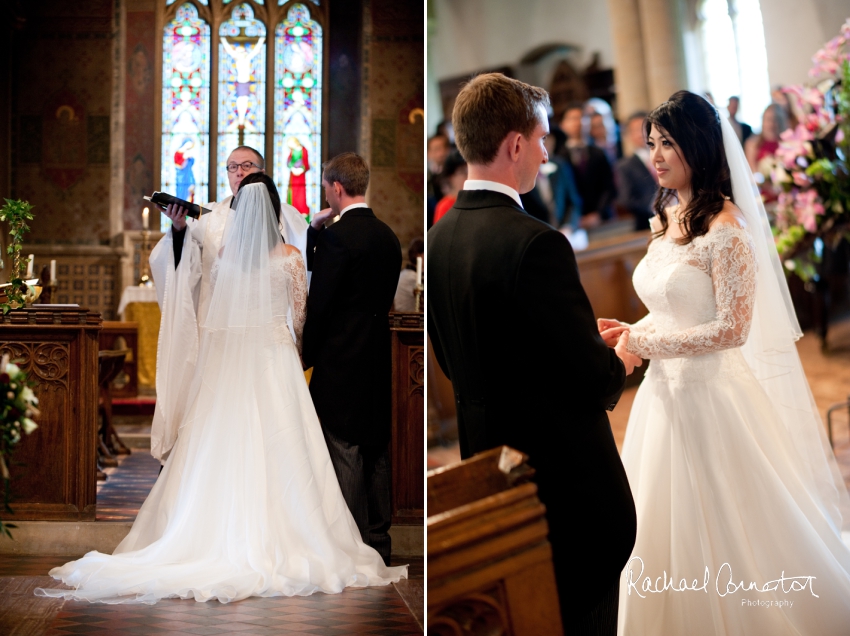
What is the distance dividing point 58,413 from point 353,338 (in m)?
1.35

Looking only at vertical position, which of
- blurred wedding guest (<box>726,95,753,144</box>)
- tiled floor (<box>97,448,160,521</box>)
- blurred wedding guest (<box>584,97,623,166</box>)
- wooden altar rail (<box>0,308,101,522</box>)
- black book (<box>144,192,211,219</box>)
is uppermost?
blurred wedding guest (<box>584,97,623,166</box>)

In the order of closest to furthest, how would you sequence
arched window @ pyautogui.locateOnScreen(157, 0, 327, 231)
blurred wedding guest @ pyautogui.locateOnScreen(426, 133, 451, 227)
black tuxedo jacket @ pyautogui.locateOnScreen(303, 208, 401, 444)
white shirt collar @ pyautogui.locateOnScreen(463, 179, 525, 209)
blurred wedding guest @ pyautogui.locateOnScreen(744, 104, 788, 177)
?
white shirt collar @ pyautogui.locateOnScreen(463, 179, 525, 209)
black tuxedo jacket @ pyautogui.locateOnScreen(303, 208, 401, 444)
blurred wedding guest @ pyautogui.locateOnScreen(426, 133, 451, 227)
blurred wedding guest @ pyautogui.locateOnScreen(744, 104, 788, 177)
arched window @ pyautogui.locateOnScreen(157, 0, 327, 231)

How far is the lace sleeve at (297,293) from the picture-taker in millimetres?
3467

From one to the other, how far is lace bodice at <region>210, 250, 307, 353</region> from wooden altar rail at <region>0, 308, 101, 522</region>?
818 millimetres

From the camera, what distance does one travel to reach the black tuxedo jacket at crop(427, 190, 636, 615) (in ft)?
5.91

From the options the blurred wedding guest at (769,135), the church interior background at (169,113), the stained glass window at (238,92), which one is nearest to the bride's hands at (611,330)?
the blurred wedding guest at (769,135)

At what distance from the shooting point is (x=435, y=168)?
5.00m

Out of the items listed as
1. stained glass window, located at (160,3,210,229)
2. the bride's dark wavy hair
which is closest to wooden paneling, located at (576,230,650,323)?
the bride's dark wavy hair

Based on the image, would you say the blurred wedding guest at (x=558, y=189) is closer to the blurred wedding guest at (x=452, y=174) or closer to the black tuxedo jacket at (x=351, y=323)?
the blurred wedding guest at (x=452, y=174)

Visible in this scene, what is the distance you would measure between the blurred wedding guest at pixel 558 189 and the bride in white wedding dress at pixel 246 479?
4.51 m

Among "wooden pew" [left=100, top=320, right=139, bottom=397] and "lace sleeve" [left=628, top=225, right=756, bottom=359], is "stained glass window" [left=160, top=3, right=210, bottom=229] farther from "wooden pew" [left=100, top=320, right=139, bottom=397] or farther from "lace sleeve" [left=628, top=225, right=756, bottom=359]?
"lace sleeve" [left=628, top=225, right=756, bottom=359]

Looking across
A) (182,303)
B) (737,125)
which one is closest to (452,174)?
(182,303)

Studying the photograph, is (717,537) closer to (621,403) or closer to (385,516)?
(385,516)

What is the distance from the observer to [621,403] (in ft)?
19.1
